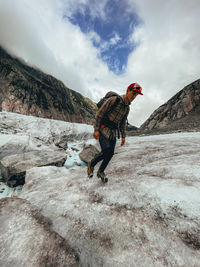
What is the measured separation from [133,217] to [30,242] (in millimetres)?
1755

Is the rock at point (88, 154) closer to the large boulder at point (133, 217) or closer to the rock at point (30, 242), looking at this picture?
the large boulder at point (133, 217)

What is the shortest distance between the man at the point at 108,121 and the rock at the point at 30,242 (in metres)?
1.77

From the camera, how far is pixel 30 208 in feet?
8.25

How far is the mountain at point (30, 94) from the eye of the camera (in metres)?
45.5

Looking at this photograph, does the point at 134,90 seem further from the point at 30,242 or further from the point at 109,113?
the point at 30,242

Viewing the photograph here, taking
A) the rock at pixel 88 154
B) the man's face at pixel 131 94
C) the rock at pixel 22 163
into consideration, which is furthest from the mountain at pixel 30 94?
the man's face at pixel 131 94

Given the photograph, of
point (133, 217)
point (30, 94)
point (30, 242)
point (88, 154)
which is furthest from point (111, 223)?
point (30, 94)

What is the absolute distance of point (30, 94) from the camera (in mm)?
50438

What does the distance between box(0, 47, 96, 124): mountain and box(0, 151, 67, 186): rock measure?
48163 millimetres

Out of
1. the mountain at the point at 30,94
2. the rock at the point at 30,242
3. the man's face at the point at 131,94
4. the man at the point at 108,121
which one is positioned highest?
the mountain at the point at 30,94

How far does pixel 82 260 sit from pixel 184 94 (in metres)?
36.7

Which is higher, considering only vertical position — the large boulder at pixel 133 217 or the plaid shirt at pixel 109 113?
the plaid shirt at pixel 109 113

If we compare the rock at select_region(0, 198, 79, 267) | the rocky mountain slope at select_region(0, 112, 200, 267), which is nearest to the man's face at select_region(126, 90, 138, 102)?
the rocky mountain slope at select_region(0, 112, 200, 267)

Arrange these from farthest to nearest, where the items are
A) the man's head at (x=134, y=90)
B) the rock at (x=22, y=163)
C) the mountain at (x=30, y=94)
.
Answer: the mountain at (x=30, y=94)
the rock at (x=22, y=163)
the man's head at (x=134, y=90)
